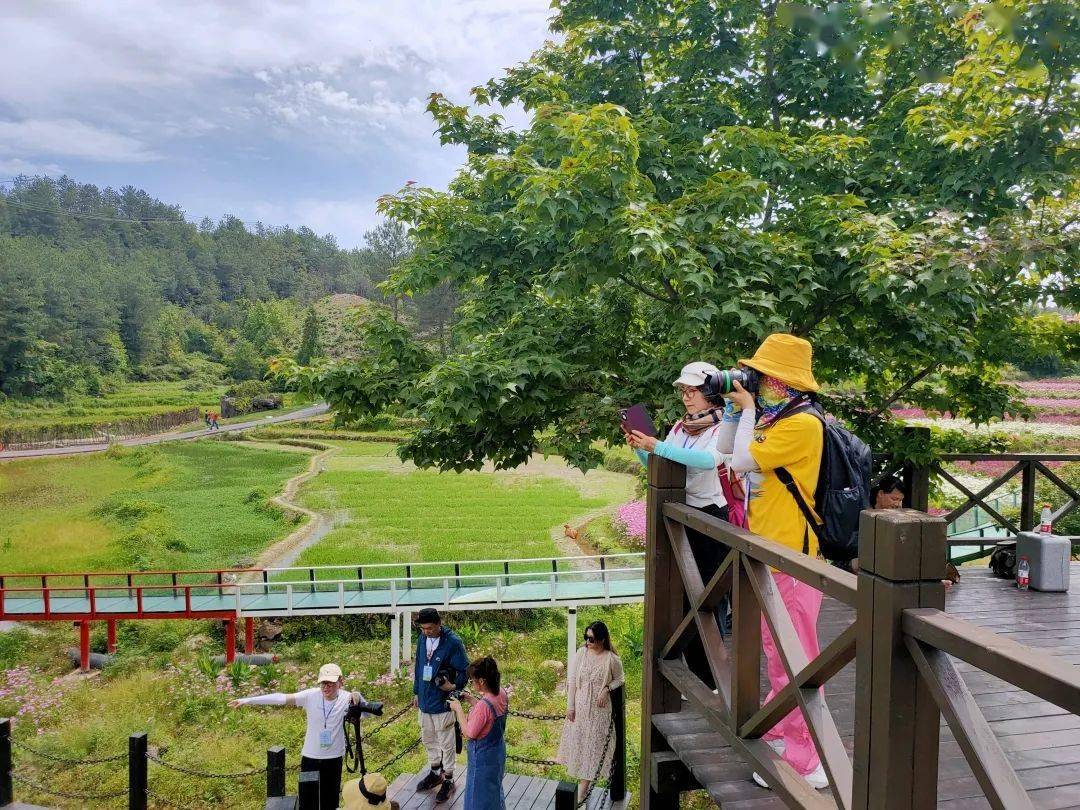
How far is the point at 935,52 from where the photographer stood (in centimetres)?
699

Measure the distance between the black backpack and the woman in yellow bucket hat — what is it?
3 centimetres

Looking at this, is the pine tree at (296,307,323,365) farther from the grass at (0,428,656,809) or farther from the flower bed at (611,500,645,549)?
the flower bed at (611,500,645,549)

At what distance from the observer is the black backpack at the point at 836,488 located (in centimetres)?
250

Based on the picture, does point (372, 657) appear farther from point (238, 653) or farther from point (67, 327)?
point (67, 327)

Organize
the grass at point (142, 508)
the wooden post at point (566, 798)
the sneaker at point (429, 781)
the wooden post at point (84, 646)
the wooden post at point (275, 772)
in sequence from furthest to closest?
the grass at point (142, 508) < the wooden post at point (84, 646) < the sneaker at point (429, 781) < the wooden post at point (275, 772) < the wooden post at point (566, 798)

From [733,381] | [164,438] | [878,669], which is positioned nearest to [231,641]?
[733,381]

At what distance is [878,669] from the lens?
58.4 inches

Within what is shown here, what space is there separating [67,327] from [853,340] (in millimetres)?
43714

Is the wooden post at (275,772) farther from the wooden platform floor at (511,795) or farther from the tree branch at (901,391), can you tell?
the tree branch at (901,391)

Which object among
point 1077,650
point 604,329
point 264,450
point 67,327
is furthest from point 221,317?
point 1077,650

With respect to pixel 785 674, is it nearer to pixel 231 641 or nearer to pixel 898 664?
pixel 898 664

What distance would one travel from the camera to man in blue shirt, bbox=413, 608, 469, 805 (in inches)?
194

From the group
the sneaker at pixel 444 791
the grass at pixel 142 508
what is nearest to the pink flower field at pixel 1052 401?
the sneaker at pixel 444 791

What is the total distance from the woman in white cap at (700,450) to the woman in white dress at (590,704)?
217 centimetres
